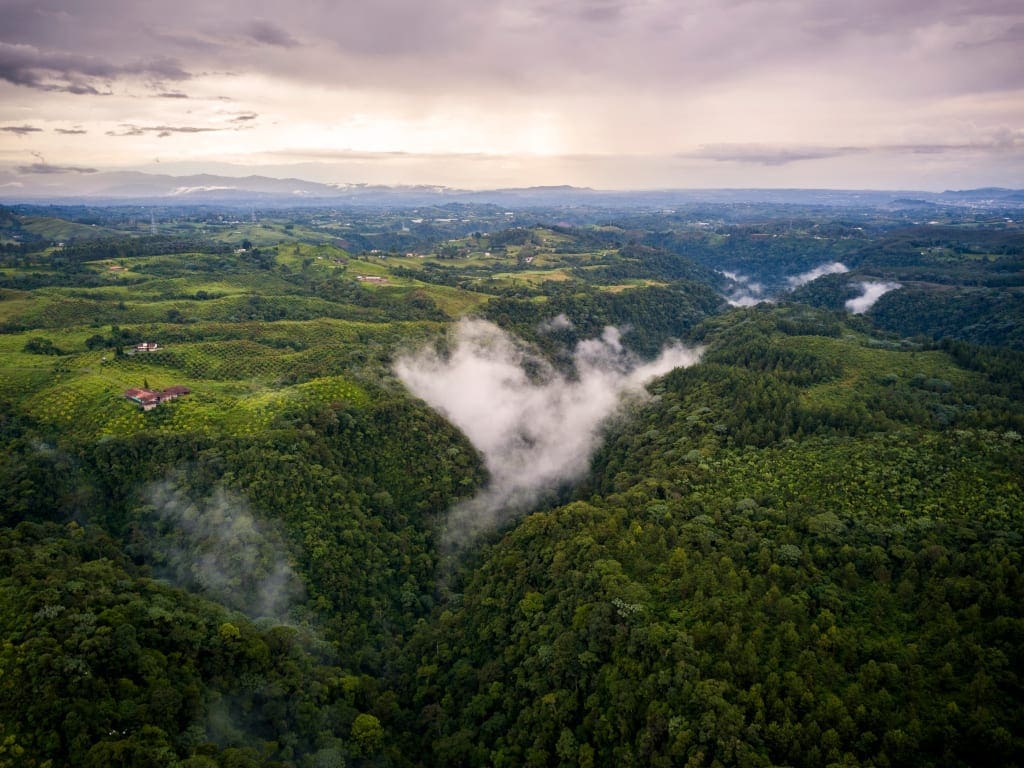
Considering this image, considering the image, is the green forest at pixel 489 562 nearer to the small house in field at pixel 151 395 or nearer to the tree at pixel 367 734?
the tree at pixel 367 734

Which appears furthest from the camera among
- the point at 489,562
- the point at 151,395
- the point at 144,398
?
the point at 151,395

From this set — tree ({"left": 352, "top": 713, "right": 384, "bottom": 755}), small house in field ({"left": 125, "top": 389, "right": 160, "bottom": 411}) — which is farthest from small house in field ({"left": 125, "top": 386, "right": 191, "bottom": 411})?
tree ({"left": 352, "top": 713, "right": 384, "bottom": 755})

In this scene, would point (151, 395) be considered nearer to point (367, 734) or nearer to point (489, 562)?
point (489, 562)

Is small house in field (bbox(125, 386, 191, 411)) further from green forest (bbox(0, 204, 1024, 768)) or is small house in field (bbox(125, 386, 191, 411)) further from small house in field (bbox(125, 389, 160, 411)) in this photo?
green forest (bbox(0, 204, 1024, 768))

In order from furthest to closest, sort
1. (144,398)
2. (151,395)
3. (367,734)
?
(151,395), (144,398), (367,734)

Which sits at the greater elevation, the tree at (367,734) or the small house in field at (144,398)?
the small house in field at (144,398)

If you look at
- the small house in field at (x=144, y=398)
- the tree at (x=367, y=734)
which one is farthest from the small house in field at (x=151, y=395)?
the tree at (x=367, y=734)

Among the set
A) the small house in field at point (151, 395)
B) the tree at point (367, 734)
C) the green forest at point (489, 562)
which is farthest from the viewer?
the small house in field at point (151, 395)

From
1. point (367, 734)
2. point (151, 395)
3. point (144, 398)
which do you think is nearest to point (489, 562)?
point (367, 734)
